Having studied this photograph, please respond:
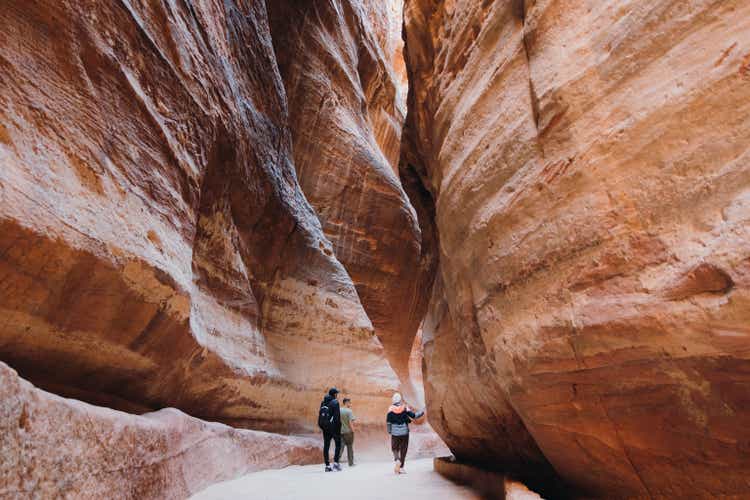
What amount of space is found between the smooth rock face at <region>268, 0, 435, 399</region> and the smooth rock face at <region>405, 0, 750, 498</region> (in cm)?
810

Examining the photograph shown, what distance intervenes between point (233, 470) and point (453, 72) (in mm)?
4562

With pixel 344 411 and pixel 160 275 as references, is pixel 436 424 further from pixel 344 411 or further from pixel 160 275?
pixel 160 275

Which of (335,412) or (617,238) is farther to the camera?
(335,412)

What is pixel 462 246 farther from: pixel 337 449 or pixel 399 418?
pixel 337 449

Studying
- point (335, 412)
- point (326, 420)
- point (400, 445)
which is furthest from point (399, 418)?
point (326, 420)

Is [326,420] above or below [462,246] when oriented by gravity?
below

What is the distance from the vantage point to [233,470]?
4945mm

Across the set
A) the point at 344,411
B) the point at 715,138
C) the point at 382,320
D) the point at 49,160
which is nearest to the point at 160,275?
the point at 49,160

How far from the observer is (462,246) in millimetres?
3924

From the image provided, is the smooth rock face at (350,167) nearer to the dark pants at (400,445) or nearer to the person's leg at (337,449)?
the person's leg at (337,449)

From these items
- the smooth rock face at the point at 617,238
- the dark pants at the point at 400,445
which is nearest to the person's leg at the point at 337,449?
the dark pants at the point at 400,445

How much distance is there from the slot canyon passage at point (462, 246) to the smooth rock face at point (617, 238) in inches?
0.4

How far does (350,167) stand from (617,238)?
11.8 metres

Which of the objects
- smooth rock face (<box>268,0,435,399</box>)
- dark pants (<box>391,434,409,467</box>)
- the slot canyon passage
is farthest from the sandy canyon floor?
smooth rock face (<box>268,0,435,399</box>)
